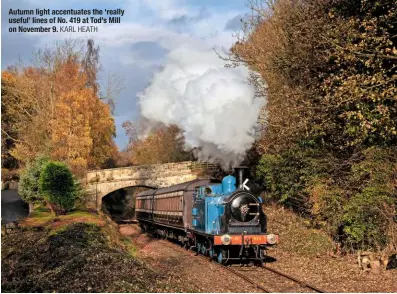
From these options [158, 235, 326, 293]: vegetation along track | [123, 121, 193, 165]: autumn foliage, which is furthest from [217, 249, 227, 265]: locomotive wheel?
[123, 121, 193, 165]: autumn foliage

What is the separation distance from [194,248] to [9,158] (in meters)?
48.2

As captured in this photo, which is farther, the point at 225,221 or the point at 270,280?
the point at 225,221

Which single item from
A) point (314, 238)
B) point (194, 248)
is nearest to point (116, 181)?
point (194, 248)

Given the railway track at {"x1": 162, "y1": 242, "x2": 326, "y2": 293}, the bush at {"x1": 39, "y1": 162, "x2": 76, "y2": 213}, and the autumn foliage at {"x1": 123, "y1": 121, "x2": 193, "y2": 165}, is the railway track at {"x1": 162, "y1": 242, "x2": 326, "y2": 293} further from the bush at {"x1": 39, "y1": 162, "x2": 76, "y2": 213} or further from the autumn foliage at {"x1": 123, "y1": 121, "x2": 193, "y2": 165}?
the autumn foliage at {"x1": 123, "y1": 121, "x2": 193, "y2": 165}

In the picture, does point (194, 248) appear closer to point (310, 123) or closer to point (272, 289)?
point (310, 123)

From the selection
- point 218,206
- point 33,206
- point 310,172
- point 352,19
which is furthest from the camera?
point 33,206

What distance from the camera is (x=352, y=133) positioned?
16.2 metres

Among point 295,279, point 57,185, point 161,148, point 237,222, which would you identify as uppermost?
point 161,148

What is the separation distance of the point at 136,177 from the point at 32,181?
15305mm

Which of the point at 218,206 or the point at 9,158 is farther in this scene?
the point at 9,158

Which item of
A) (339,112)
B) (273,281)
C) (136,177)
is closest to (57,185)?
(136,177)

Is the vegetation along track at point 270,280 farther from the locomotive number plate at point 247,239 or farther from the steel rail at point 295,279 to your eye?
the locomotive number plate at point 247,239

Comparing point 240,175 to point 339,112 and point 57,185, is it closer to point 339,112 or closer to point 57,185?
point 339,112

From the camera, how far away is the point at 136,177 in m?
50.4
